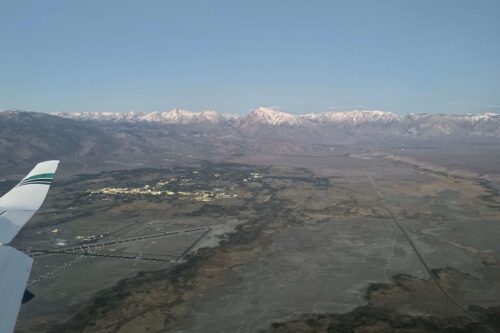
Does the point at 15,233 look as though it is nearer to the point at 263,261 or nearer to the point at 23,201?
the point at 23,201

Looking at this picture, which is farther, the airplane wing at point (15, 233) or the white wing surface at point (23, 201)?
the white wing surface at point (23, 201)

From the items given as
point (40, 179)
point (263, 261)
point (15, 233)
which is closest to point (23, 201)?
point (40, 179)

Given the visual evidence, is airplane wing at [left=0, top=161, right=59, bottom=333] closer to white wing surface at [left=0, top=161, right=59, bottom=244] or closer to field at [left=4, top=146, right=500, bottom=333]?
white wing surface at [left=0, top=161, right=59, bottom=244]

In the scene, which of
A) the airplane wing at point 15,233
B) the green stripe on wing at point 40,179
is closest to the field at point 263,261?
the green stripe on wing at point 40,179

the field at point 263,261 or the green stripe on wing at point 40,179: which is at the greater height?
the green stripe on wing at point 40,179

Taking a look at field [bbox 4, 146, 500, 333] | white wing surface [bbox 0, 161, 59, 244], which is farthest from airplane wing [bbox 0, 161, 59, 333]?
field [bbox 4, 146, 500, 333]

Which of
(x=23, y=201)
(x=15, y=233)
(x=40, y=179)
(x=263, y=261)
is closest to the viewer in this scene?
(x=15, y=233)

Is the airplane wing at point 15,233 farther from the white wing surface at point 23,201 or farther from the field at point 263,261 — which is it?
the field at point 263,261

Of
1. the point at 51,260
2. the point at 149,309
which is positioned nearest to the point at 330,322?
the point at 149,309

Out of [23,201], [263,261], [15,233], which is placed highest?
[23,201]

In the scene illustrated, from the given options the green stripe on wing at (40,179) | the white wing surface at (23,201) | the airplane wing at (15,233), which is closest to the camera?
the airplane wing at (15,233)
